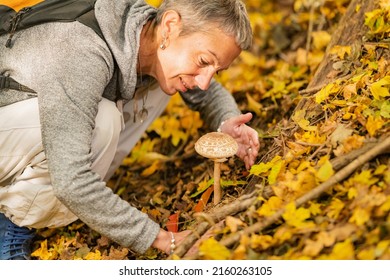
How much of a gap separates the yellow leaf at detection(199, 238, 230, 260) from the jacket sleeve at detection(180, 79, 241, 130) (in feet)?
4.61

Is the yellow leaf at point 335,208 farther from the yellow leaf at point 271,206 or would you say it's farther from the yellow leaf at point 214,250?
the yellow leaf at point 214,250

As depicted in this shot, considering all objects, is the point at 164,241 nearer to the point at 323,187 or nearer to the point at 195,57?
the point at 323,187

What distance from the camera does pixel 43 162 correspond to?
282cm

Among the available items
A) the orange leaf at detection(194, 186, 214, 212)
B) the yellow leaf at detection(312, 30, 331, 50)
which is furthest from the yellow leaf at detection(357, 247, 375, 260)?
the yellow leaf at detection(312, 30, 331, 50)

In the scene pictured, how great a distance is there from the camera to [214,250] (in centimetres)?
227

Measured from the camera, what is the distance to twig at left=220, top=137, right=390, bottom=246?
2291 millimetres

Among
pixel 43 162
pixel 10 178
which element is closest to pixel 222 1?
pixel 43 162

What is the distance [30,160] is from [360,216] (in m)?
1.88

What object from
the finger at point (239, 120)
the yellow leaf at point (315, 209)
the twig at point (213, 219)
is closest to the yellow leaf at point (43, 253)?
the twig at point (213, 219)

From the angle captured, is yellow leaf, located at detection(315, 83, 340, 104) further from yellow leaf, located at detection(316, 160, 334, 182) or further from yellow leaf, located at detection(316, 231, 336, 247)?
yellow leaf, located at detection(316, 231, 336, 247)

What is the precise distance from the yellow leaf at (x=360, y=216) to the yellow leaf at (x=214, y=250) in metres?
0.59

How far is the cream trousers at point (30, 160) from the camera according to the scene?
277 cm

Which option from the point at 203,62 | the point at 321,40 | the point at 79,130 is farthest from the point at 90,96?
the point at 321,40
